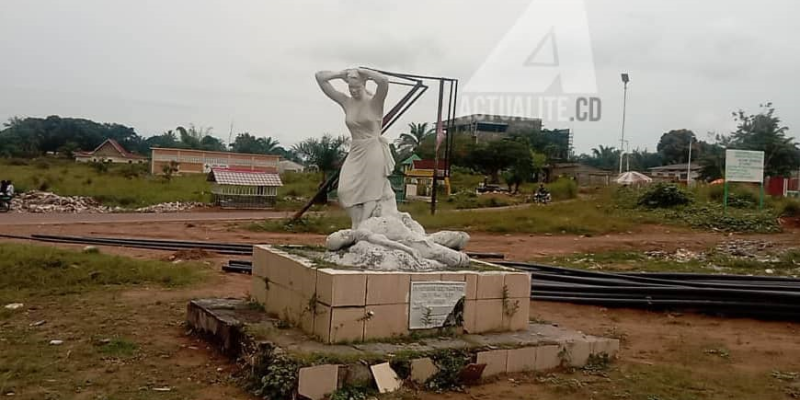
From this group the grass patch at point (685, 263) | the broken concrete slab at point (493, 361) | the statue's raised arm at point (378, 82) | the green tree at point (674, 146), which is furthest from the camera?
the green tree at point (674, 146)

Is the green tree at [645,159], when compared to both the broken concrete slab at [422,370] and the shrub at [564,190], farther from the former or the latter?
the broken concrete slab at [422,370]

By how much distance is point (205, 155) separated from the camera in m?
39.0

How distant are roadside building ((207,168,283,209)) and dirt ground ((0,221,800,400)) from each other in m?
15.8

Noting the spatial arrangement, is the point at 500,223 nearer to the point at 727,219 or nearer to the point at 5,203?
the point at 727,219

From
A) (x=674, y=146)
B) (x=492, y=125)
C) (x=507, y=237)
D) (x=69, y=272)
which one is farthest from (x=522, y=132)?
(x=69, y=272)

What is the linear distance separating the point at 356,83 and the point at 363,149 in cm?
66

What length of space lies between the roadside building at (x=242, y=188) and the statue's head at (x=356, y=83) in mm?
19529

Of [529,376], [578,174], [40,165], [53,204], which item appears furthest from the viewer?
[578,174]

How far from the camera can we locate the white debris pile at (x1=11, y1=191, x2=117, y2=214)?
2181 centimetres

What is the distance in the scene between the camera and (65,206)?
2250 centimetres

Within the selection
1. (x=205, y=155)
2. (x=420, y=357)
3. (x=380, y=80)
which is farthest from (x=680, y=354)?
Result: (x=205, y=155)

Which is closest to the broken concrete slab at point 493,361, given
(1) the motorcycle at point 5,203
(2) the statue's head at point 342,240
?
(2) the statue's head at point 342,240

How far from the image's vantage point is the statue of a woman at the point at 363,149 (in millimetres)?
6676

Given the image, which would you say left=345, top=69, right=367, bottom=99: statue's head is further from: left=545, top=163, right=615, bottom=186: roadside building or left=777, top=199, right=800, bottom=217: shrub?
left=545, top=163, right=615, bottom=186: roadside building
